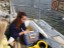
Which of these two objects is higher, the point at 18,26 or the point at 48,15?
the point at 18,26

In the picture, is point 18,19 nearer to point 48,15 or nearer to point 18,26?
point 18,26

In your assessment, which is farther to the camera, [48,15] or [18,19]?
[48,15]

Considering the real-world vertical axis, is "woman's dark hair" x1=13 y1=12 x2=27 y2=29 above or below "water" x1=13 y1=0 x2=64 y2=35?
above

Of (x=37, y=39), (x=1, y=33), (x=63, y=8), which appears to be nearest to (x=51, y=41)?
(x=37, y=39)

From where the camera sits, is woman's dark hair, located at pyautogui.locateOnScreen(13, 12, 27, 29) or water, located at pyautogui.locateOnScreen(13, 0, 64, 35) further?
water, located at pyautogui.locateOnScreen(13, 0, 64, 35)

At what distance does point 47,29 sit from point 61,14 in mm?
5387

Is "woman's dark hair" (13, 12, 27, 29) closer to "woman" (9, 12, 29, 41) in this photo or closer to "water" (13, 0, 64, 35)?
"woman" (9, 12, 29, 41)

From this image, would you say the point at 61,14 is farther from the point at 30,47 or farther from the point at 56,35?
the point at 30,47

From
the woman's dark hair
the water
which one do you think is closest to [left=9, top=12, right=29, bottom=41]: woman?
the woman's dark hair

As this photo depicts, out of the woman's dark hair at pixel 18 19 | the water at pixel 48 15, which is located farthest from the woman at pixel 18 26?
the water at pixel 48 15

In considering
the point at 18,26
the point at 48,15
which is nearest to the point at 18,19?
the point at 18,26

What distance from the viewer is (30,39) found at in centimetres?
275

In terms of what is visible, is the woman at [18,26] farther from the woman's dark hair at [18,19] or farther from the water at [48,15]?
the water at [48,15]

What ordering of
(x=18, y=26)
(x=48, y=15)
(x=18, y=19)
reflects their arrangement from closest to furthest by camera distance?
(x=18, y=19), (x=18, y=26), (x=48, y=15)
